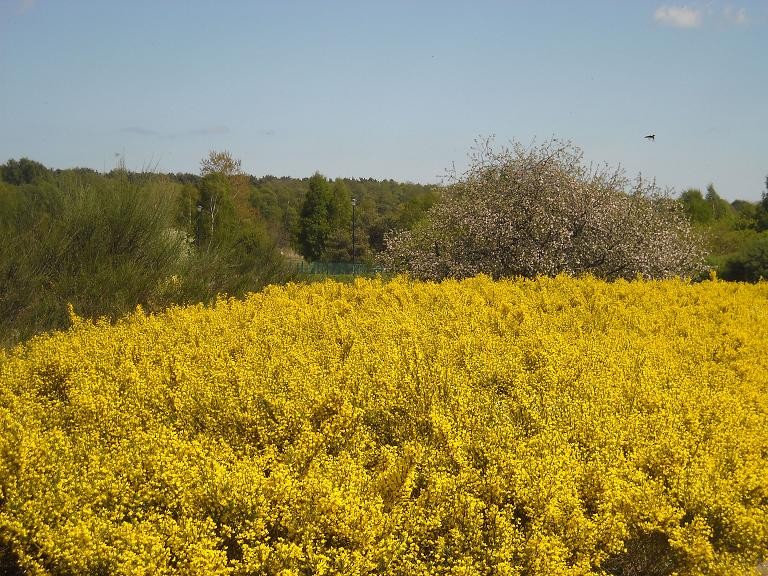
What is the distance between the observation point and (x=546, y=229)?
14.8m

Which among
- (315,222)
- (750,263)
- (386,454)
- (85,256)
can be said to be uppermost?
(315,222)

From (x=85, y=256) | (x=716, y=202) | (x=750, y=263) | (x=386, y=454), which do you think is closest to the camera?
(x=386, y=454)

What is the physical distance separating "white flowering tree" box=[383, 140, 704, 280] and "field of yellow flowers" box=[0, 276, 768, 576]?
8.14 m

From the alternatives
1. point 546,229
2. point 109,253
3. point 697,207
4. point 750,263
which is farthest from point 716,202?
point 109,253

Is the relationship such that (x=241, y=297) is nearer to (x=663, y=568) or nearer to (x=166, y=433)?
(x=166, y=433)

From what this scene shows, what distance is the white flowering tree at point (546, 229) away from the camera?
1509 centimetres

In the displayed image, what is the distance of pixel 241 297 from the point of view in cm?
1351

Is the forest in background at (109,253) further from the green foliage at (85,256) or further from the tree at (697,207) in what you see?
the tree at (697,207)

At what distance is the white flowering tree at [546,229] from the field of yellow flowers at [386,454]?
814 centimetres

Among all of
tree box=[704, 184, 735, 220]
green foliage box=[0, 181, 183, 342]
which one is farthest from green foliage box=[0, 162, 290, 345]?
tree box=[704, 184, 735, 220]

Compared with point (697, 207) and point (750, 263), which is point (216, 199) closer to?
point (750, 263)

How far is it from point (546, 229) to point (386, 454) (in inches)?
458

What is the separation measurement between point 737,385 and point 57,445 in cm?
504

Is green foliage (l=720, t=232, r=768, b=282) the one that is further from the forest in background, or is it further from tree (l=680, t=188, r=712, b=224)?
tree (l=680, t=188, r=712, b=224)
